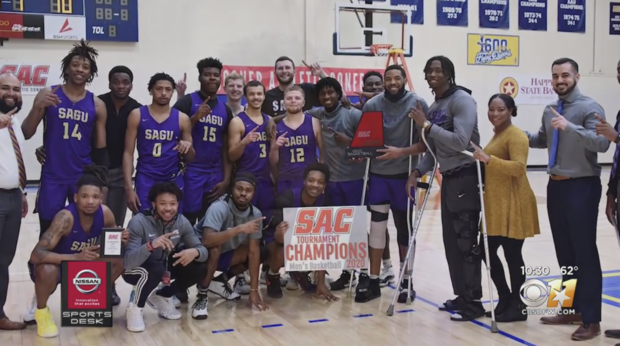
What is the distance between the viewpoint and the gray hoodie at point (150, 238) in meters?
4.32

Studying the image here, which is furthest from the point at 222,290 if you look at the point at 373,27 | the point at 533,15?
the point at 533,15

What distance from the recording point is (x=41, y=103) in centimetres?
443

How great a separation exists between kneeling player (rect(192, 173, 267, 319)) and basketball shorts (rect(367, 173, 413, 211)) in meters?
0.97

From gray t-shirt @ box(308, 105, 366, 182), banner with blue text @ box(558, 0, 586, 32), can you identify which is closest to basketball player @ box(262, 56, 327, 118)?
gray t-shirt @ box(308, 105, 366, 182)

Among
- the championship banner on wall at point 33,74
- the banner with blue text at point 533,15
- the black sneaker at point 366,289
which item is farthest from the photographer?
the banner with blue text at point 533,15

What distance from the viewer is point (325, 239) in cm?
491

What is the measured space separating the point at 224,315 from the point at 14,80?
2.22m

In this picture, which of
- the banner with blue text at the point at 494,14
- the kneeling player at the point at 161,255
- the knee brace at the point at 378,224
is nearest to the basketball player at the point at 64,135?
the kneeling player at the point at 161,255

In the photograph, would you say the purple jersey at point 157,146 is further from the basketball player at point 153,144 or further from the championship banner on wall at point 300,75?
the championship banner on wall at point 300,75

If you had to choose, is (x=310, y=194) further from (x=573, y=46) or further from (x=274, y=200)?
(x=573, y=46)

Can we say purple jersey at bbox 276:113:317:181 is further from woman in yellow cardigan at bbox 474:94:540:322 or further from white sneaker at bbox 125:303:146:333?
white sneaker at bbox 125:303:146:333

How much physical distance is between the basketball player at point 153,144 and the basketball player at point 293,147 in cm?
72

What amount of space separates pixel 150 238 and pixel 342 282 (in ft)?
6.10

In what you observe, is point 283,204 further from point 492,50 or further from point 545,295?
point 492,50
